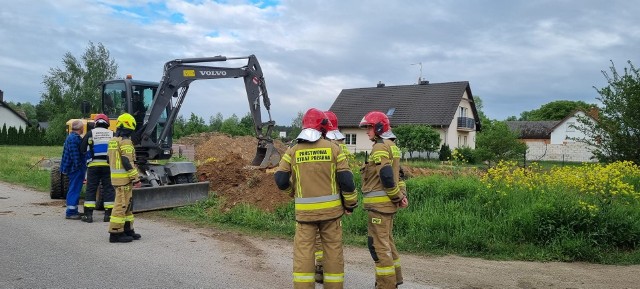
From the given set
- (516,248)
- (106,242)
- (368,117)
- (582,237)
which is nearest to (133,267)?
(106,242)

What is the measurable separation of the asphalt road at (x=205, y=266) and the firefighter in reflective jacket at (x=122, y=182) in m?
0.24

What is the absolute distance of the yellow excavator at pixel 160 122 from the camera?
11.5 meters

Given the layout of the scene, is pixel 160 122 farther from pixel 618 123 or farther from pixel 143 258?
pixel 618 123

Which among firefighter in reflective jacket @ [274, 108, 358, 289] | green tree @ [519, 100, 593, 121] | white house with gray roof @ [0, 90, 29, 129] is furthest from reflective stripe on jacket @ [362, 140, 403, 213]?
green tree @ [519, 100, 593, 121]

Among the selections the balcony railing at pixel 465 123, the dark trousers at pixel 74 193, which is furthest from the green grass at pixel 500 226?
the balcony railing at pixel 465 123

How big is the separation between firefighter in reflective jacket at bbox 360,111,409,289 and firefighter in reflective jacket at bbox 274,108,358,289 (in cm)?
55

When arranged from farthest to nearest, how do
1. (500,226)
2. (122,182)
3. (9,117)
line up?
(9,117), (500,226), (122,182)

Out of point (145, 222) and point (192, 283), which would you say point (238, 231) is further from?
point (192, 283)

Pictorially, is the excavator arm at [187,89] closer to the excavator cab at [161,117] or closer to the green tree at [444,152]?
the excavator cab at [161,117]

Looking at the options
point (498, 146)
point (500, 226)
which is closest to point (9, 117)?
point (498, 146)

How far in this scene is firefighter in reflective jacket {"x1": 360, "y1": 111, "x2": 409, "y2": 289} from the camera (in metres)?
5.50

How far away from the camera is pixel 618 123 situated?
564 inches

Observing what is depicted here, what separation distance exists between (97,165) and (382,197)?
252 inches

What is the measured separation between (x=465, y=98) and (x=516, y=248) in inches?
1558
